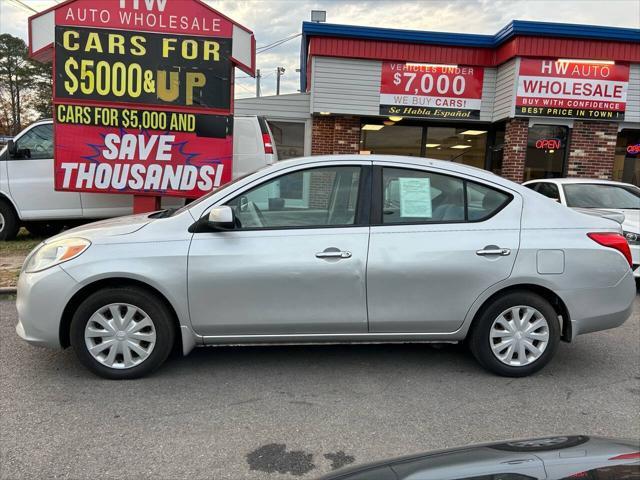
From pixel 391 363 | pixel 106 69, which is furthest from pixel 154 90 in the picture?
pixel 391 363

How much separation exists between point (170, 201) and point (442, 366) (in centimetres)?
639

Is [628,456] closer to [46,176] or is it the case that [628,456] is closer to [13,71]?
[46,176]

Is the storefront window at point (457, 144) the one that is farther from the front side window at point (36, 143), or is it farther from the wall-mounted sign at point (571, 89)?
the front side window at point (36, 143)

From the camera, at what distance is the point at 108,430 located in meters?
3.04

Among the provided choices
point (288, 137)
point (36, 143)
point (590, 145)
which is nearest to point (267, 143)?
point (36, 143)

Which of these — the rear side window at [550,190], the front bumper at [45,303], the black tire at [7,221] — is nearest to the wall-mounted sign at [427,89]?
the rear side window at [550,190]

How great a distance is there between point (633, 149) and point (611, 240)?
35.1 ft

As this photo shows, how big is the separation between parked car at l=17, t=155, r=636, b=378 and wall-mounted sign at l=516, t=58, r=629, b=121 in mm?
8320

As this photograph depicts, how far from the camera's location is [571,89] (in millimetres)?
11312

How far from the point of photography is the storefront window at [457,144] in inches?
516

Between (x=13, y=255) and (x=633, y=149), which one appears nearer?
(x=13, y=255)

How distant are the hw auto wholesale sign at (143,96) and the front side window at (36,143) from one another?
56.6 inches

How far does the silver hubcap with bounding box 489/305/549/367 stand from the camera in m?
3.83

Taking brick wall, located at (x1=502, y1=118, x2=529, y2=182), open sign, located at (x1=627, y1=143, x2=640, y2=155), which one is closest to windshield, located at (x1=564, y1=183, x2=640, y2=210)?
brick wall, located at (x1=502, y1=118, x2=529, y2=182)
